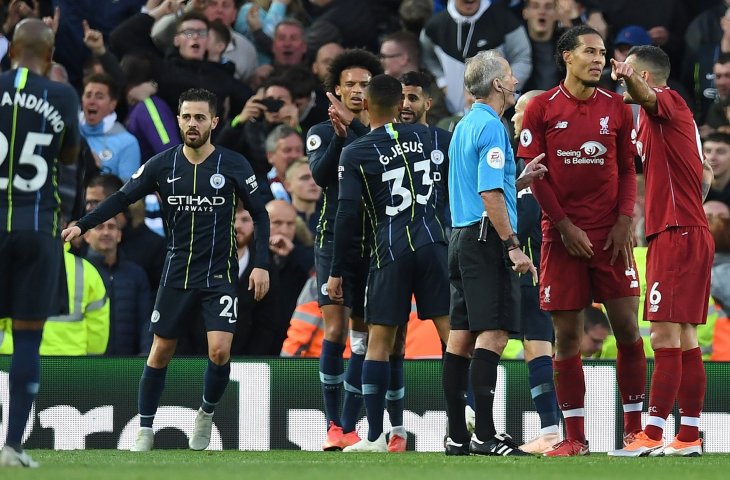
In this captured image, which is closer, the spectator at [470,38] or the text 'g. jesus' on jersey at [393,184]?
the text 'g. jesus' on jersey at [393,184]

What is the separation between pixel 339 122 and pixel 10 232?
2.86m

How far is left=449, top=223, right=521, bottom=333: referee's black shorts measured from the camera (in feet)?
27.9

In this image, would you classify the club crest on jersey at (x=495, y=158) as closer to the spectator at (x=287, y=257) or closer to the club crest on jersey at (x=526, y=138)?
the club crest on jersey at (x=526, y=138)

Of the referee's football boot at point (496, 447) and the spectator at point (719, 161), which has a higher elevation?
the spectator at point (719, 161)

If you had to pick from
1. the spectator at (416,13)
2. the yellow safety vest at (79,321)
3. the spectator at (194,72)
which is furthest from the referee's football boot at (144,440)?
the spectator at (416,13)

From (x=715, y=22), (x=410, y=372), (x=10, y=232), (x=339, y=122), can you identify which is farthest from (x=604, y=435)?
(x=715, y=22)

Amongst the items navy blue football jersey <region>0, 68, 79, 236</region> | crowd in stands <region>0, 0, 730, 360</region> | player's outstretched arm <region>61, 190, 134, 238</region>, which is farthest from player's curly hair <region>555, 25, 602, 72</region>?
crowd in stands <region>0, 0, 730, 360</region>

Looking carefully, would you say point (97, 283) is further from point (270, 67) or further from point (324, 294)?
point (270, 67)

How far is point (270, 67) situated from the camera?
51.8ft

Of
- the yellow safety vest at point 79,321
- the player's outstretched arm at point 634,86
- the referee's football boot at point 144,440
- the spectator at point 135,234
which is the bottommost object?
the referee's football boot at point 144,440

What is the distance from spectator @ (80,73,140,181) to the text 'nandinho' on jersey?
4098 mm

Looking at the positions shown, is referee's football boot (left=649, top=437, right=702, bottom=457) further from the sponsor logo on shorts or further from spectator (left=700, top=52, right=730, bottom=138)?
spectator (left=700, top=52, right=730, bottom=138)

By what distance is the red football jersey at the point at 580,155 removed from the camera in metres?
8.81

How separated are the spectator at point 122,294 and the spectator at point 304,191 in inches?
76.8
